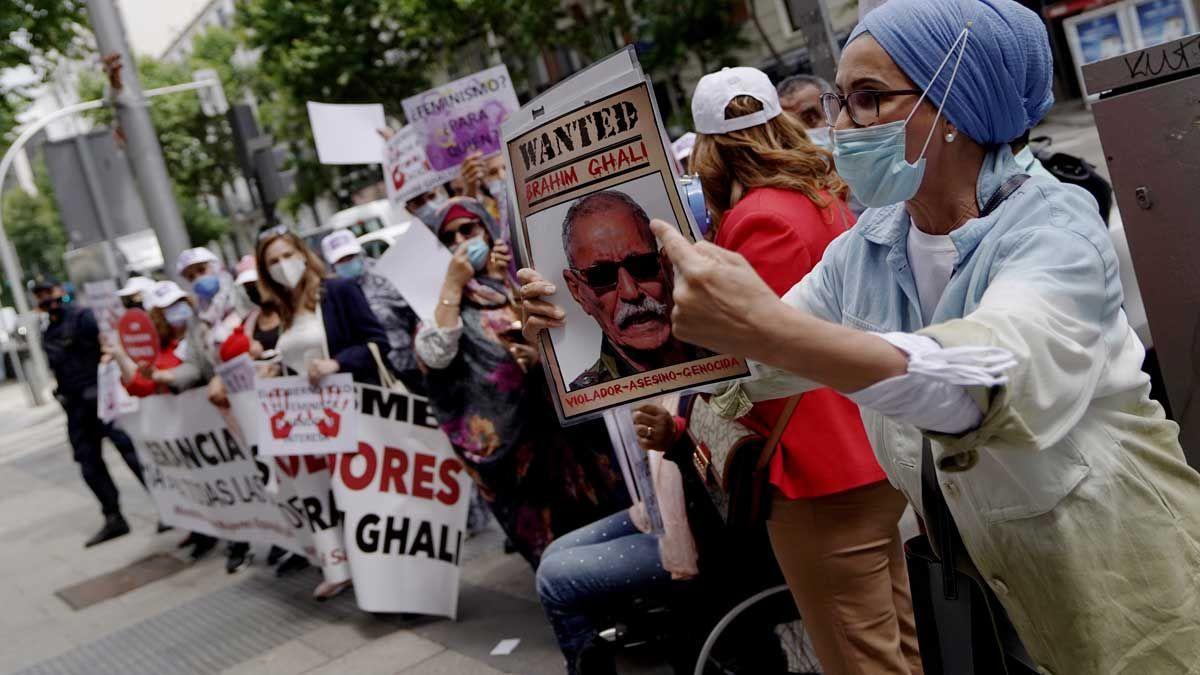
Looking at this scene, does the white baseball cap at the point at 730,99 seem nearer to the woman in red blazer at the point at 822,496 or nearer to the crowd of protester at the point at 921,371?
the crowd of protester at the point at 921,371

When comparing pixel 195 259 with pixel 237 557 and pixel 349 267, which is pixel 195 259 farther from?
pixel 237 557

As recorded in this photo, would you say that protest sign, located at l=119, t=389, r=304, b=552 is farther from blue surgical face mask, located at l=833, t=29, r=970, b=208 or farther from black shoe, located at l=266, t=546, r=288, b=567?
blue surgical face mask, located at l=833, t=29, r=970, b=208

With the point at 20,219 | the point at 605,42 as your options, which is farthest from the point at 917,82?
the point at 20,219

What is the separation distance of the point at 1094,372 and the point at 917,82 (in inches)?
19.0

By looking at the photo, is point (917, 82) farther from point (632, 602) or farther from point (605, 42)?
point (605, 42)

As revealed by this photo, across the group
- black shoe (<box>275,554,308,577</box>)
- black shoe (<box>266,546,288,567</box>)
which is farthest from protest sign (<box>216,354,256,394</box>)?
black shoe (<box>266,546,288,567</box>)

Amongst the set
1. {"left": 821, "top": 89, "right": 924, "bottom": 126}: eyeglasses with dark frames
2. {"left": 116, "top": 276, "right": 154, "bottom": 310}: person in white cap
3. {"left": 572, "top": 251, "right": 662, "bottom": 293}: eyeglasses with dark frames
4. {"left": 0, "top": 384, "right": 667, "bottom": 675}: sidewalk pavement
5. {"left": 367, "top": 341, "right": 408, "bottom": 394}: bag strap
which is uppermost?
{"left": 116, "top": 276, "right": 154, "bottom": 310}: person in white cap

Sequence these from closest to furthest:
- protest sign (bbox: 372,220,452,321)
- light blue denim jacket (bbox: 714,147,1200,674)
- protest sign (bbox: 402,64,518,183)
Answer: light blue denim jacket (bbox: 714,147,1200,674) → protest sign (bbox: 372,220,452,321) → protest sign (bbox: 402,64,518,183)

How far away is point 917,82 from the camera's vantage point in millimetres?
1663

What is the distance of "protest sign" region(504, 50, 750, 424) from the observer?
6.05 feet

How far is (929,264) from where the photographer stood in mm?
1778

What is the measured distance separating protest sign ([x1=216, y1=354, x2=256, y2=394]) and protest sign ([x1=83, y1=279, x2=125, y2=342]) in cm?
202

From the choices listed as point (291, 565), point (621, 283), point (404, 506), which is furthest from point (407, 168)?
point (621, 283)

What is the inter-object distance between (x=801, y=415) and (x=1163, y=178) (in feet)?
3.08
